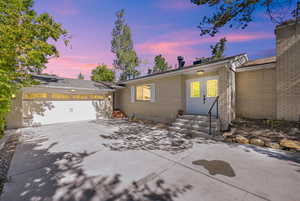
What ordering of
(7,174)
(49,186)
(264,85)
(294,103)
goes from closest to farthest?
1. (49,186)
2. (7,174)
3. (294,103)
4. (264,85)

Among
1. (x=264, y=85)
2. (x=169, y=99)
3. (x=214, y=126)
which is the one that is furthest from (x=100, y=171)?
(x=264, y=85)


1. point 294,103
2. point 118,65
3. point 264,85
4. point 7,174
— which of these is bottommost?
point 7,174

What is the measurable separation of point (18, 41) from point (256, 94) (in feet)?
33.0

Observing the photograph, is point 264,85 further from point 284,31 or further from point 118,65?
point 118,65

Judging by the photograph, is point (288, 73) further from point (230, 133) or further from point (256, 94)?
point (230, 133)

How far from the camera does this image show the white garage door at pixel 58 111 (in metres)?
7.88

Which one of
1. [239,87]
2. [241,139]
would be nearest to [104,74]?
[239,87]

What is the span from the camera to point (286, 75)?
566 centimetres

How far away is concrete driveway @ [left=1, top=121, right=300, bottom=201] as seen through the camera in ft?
7.02

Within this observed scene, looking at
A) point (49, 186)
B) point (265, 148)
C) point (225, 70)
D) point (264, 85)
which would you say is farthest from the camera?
point (264, 85)

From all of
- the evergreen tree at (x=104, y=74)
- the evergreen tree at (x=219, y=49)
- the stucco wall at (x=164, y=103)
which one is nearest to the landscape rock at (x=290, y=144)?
the stucco wall at (x=164, y=103)

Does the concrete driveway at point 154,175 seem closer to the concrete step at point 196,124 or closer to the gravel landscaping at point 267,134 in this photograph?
the gravel landscaping at point 267,134

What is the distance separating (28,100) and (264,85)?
1311cm

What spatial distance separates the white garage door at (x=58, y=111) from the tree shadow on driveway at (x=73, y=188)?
21.7 ft
